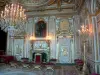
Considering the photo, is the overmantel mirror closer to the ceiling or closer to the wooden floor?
the ceiling

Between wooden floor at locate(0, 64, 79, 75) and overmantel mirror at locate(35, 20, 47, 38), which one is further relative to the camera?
overmantel mirror at locate(35, 20, 47, 38)

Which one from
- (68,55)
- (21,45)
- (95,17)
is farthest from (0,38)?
(95,17)

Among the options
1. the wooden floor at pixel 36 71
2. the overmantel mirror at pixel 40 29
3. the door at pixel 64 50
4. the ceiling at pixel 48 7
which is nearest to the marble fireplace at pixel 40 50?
the overmantel mirror at pixel 40 29

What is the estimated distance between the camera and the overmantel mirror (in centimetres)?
1570

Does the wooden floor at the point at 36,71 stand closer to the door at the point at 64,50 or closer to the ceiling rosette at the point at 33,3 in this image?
the door at the point at 64,50

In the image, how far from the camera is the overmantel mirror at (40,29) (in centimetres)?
1570

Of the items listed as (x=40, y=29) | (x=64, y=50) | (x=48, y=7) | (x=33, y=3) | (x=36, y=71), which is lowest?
(x=36, y=71)

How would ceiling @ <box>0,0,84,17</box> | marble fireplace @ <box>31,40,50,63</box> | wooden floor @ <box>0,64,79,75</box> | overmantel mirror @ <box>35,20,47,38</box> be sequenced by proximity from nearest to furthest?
1. wooden floor @ <box>0,64,79,75</box>
2. ceiling @ <box>0,0,84,17</box>
3. marble fireplace @ <box>31,40,50,63</box>
4. overmantel mirror @ <box>35,20,47,38</box>

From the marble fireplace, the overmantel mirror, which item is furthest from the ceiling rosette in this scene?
the marble fireplace

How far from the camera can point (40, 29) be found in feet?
51.8

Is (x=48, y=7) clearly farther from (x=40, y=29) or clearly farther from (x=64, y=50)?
(x=64, y=50)

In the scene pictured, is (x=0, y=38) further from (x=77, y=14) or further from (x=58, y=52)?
(x=77, y=14)

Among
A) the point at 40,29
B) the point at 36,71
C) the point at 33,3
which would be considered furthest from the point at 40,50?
the point at 36,71

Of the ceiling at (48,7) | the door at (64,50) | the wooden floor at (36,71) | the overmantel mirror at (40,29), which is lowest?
the wooden floor at (36,71)
